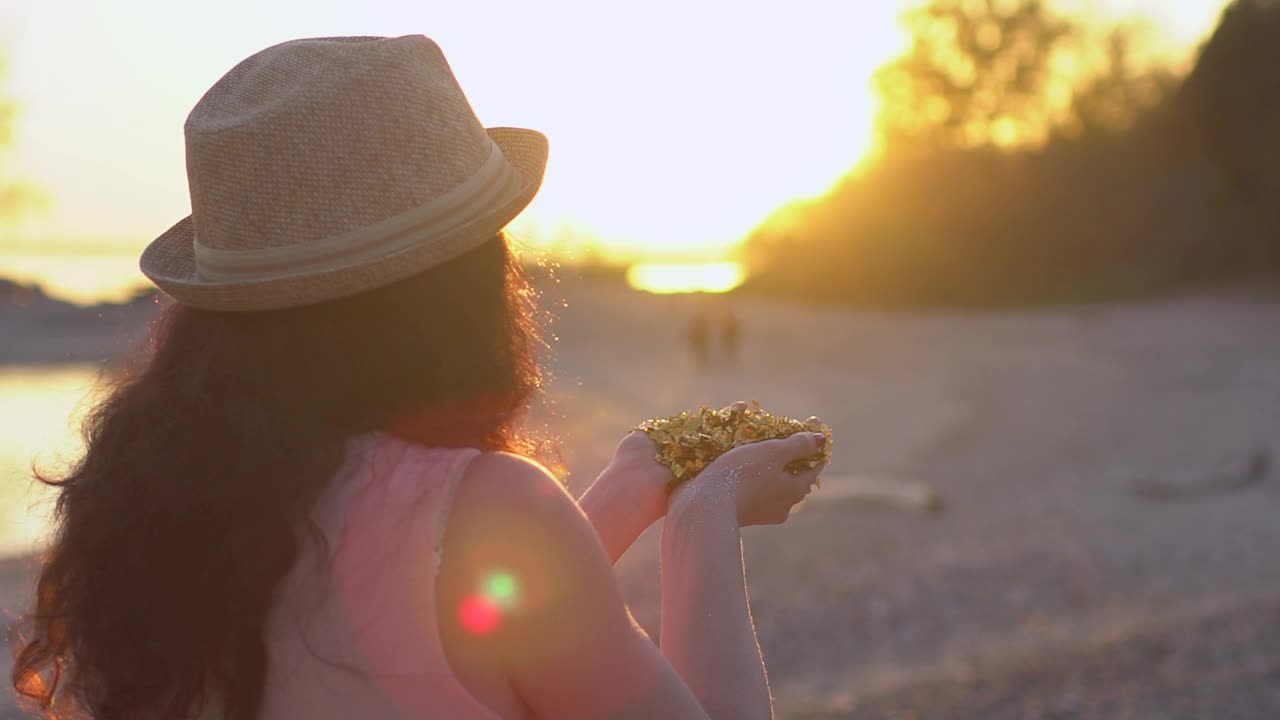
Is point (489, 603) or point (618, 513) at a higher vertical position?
point (489, 603)

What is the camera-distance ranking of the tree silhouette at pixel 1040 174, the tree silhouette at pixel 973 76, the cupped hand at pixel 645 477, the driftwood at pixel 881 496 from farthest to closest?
the tree silhouette at pixel 973 76 < the tree silhouette at pixel 1040 174 < the driftwood at pixel 881 496 < the cupped hand at pixel 645 477

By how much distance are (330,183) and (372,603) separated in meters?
0.56

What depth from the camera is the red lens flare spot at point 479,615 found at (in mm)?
1494

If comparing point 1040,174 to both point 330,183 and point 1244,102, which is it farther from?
point 330,183

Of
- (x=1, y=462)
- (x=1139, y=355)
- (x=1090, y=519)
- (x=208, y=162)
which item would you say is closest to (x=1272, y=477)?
(x=1090, y=519)

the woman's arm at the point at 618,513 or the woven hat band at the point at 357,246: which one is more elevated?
the woven hat band at the point at 357,246

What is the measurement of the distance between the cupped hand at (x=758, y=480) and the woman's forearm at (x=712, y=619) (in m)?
0.05

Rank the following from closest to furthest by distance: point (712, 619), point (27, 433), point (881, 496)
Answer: point (712, 619)
point (881, 496)
point (27, 433)

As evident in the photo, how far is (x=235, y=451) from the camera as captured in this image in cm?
158

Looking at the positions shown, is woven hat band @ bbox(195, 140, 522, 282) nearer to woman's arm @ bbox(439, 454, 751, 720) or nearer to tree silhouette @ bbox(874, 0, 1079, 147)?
woman's arm @ bbox(439, 454, 751, 720)

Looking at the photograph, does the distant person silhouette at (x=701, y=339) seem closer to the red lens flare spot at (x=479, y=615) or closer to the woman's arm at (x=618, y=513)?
the woman's arm at (x=618, y=513)

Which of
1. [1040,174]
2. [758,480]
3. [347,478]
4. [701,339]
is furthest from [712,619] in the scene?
[1040,174]

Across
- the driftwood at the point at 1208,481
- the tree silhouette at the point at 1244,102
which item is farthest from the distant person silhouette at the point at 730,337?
the driftwood at the point at 1208,481

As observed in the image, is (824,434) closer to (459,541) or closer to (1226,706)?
(459,541)
